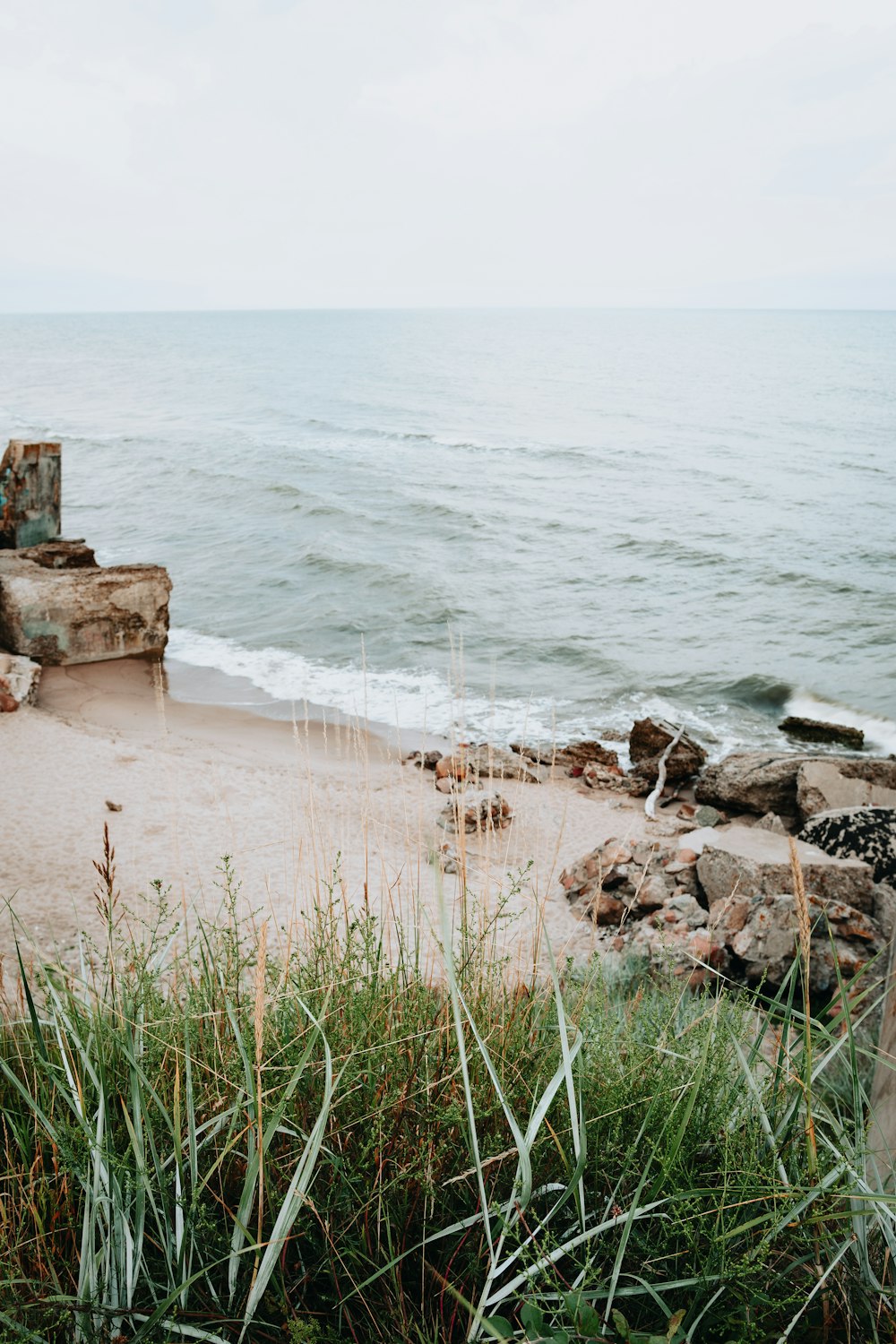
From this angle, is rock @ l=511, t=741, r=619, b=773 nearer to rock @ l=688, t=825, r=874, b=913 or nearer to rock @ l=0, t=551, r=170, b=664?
rock @ l=688, t=825, r=874, b=913

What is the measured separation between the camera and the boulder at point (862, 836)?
588 cm

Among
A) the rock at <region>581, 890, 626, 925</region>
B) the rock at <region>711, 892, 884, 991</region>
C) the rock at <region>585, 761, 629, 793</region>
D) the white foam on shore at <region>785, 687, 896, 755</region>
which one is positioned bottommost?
the rock at <region>585, 761, 629, 793</region>

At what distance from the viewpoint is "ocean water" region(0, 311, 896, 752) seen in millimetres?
13383

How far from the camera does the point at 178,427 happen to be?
35.1 metres

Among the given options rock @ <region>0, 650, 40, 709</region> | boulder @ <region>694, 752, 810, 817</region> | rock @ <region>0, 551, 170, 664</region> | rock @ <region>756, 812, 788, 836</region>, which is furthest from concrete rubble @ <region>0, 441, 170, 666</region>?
rock @ <region>756, 812, 788, 836</region>

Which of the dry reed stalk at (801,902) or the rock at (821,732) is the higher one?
the dry reed stalk at (801,902)

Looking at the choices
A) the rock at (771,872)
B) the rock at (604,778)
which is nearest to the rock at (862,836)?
the rock at (771,872)

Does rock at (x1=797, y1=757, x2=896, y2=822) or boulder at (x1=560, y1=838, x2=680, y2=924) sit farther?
rock at (x1=797, y1=757, x2=896, y2=822)

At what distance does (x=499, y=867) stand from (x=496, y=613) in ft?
33.3

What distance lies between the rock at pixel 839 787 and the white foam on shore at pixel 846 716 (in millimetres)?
3160

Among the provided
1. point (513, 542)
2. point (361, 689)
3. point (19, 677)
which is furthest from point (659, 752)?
point (513, 542)

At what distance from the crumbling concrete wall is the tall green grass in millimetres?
10437

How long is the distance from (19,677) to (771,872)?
26.9ft

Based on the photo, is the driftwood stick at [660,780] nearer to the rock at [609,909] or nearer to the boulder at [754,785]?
the boulder at [754,785]
